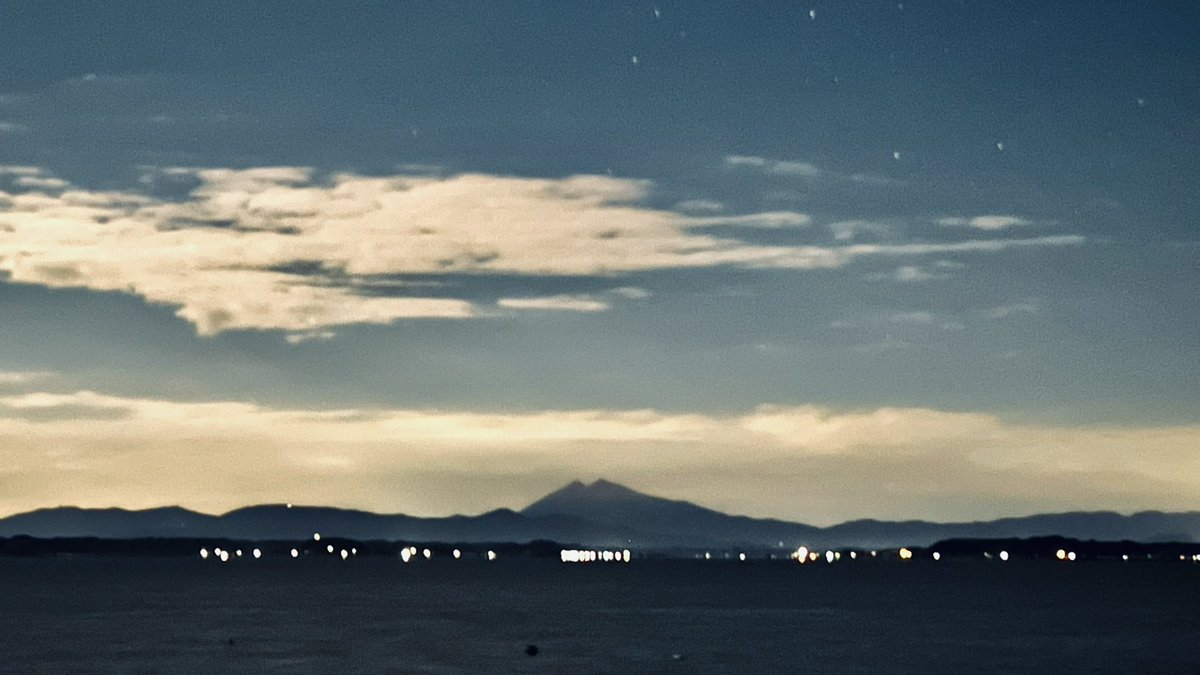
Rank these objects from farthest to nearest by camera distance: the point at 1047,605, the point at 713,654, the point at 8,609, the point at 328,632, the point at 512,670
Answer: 1. the point at 1047,605
2. the point at 8,609
3. the point at 328,632
4. the point at 713,654
5. the point at 512,670

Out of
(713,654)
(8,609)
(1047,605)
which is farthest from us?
(1047,605)

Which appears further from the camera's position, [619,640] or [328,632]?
[328,632]

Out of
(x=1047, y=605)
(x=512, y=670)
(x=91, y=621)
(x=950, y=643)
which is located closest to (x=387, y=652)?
(x=512, y=670)

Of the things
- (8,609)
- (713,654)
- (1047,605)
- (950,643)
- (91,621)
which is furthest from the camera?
(1047,605)

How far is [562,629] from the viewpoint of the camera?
14262cm

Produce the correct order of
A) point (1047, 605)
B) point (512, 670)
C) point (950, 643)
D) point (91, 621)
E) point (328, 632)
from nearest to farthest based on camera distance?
1. point (512, 670)
2. point (950, 643)
3. point (328, 632)
4. point (91, 621)
5. point (1047, 605)

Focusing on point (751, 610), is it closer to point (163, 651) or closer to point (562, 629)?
point (562, 629)

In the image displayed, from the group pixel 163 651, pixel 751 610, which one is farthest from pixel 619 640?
pixel 751 610

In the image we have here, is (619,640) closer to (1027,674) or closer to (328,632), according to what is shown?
(328,632)

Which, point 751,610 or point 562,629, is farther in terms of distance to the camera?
point 751,610

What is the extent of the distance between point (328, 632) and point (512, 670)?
1534 inches

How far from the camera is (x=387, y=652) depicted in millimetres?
115438

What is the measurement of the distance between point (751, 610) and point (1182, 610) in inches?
1917

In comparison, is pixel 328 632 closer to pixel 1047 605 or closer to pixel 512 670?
pixel 512 670
